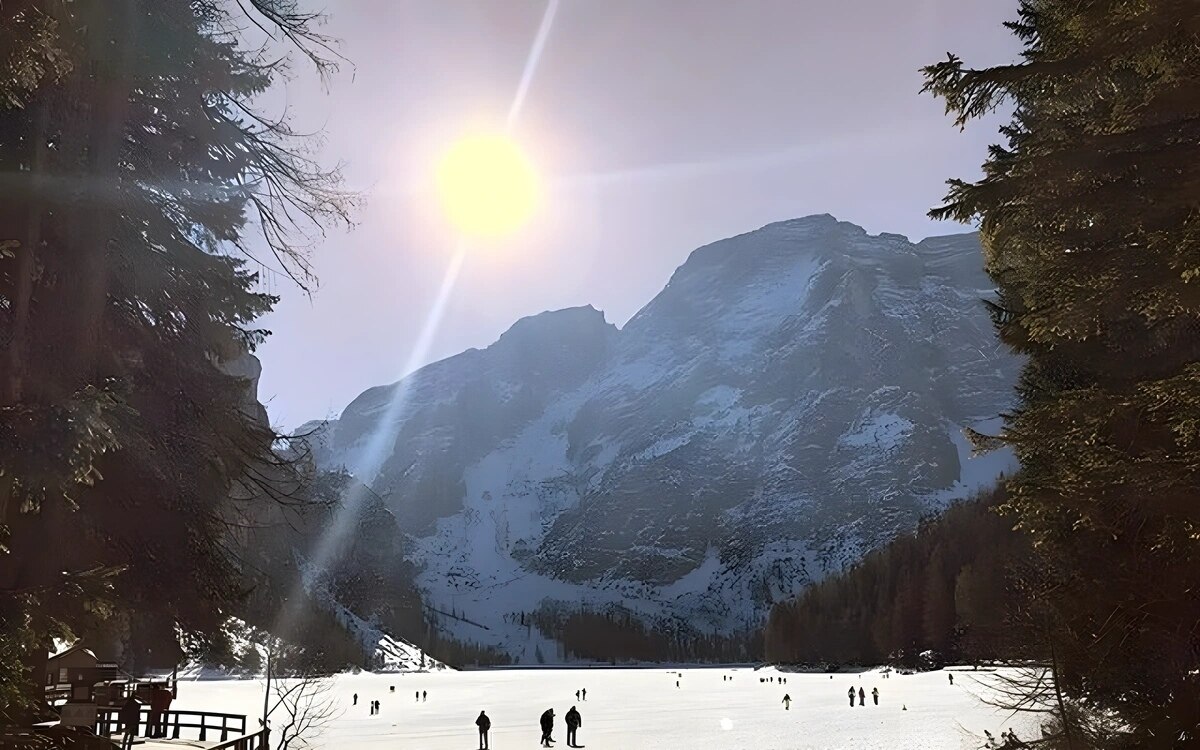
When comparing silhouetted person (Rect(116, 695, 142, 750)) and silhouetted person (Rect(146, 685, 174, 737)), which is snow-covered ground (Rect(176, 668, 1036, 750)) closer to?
silhouetted person (Rect(116, 695, 142, 750))

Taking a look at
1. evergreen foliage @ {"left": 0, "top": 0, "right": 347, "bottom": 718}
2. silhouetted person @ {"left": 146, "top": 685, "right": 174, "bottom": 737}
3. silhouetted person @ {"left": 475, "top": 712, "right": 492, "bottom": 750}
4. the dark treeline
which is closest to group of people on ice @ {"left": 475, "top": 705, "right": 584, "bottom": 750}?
silhouetted person @ {"left": 475, "top": 712, "right": 492, "bottom": 750}

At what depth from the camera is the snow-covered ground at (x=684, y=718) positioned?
1422 inches

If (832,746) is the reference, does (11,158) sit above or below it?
above

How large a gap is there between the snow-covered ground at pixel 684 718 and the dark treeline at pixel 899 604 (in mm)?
15902

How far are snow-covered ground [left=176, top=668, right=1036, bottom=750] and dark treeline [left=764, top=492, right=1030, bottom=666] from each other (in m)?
15.9

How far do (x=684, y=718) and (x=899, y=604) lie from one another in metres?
65.7

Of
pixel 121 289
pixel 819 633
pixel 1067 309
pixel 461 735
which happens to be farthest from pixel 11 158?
pixel 819 633

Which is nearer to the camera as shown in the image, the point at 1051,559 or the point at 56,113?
the point at 56,113

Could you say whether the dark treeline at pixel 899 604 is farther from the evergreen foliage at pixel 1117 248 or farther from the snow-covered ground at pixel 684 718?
the evergreen foliage at pixel 1117 248

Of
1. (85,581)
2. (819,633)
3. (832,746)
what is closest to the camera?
(85,581)

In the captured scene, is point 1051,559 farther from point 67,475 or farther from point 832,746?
point 832,746

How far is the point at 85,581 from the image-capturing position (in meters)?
5.20

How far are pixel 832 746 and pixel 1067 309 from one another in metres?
32.5

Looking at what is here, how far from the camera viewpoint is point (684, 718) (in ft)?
167
